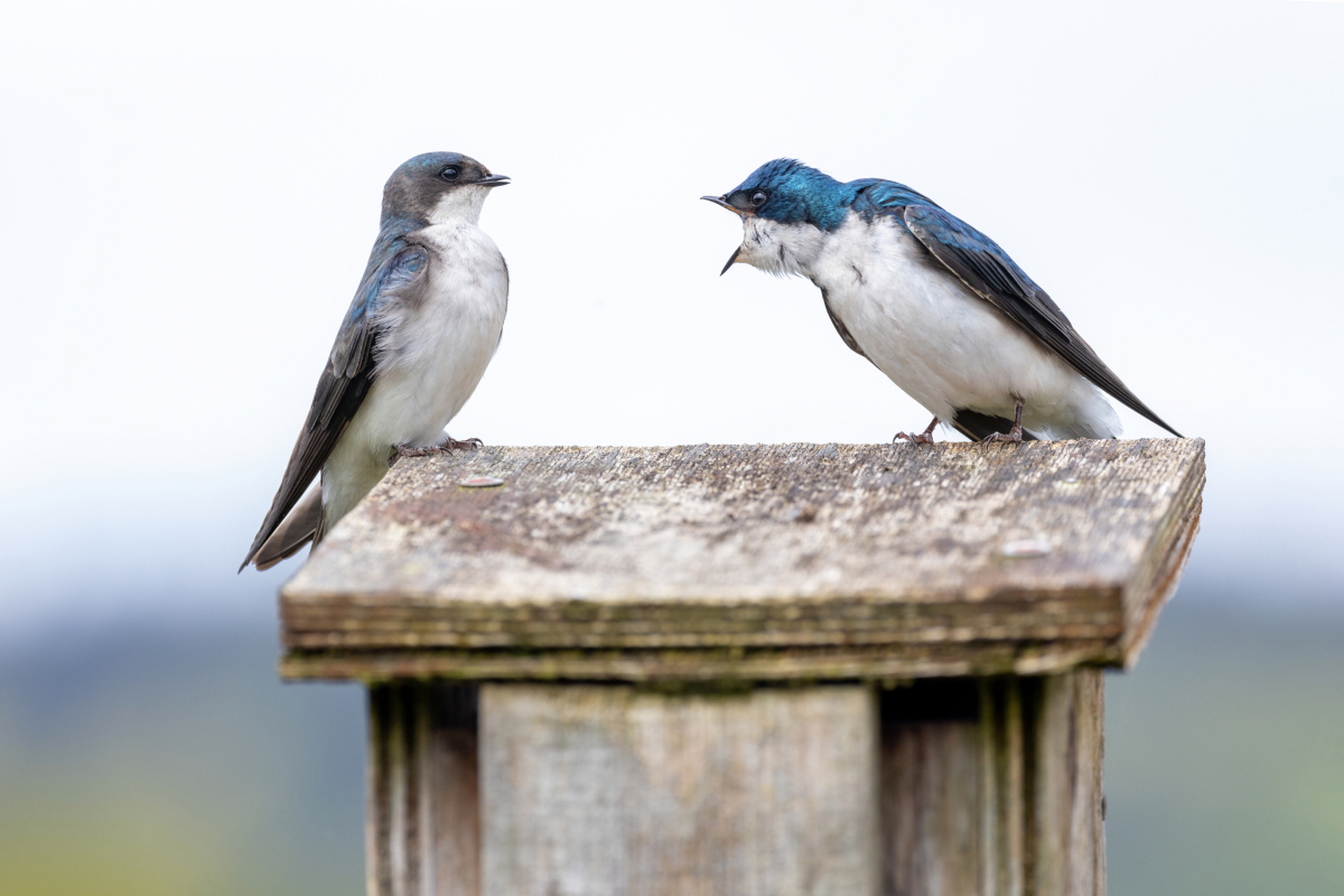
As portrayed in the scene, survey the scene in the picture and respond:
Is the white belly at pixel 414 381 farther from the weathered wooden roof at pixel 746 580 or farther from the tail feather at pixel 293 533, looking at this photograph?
the weathered wooden roof at pixel 746 580

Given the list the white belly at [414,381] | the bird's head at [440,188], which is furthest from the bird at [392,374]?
the bird's head at [440,188]

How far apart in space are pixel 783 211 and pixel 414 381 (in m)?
0.96

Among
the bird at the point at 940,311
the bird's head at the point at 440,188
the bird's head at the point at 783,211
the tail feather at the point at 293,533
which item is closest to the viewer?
the tail feather at the point at 293,533

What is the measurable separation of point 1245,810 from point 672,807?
19.9 ft

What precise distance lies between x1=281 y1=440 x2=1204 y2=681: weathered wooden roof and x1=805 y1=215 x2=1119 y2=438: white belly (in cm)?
112

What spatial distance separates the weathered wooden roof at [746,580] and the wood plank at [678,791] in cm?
5

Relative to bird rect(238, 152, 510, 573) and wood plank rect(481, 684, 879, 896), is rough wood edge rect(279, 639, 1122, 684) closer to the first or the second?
wood plank rect(481, 684, 879, 896)

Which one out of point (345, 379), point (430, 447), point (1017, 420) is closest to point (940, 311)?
point (1017, 420)

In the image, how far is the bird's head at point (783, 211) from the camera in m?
3.36

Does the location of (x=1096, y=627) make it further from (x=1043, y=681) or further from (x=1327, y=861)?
(x=1327, y=861)

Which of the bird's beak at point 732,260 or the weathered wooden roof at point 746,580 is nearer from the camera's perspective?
the weathered wooden roof at point 746,580

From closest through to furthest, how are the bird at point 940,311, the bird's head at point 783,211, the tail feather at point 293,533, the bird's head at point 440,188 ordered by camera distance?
the tail feather at point 293,533, the bird at point 940,311, the bird's head at point 783,211, the bird's head at point 440,188

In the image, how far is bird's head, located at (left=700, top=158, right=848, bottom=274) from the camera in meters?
3.36

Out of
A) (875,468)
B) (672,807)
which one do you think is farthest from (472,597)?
(875,468)
